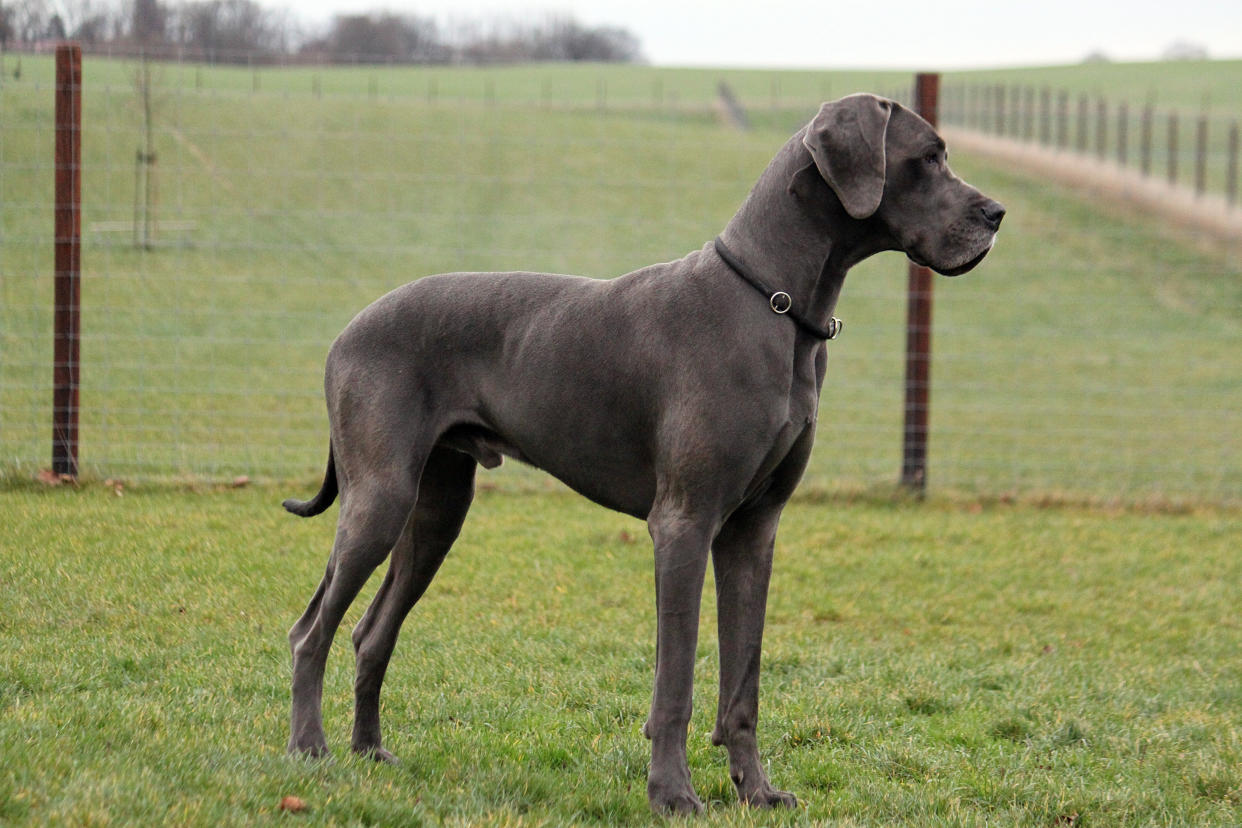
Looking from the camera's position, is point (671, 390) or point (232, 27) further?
point (232, 27)

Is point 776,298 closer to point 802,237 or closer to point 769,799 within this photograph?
point 802,237

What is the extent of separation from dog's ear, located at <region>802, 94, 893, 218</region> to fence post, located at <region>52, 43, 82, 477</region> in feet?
22.4

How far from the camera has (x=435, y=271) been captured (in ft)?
69.8

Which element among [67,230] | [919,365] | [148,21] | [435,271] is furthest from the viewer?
[435,271]

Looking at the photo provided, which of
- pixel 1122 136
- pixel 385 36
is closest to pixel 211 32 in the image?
pixel 385 36

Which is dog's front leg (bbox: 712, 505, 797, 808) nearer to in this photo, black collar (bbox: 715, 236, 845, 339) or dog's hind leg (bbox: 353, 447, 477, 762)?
black collar (bbox: 715, 236, 845, 339)

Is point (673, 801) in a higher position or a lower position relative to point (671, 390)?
lower

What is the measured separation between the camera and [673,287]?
415 cm

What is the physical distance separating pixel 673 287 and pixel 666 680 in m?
1.22

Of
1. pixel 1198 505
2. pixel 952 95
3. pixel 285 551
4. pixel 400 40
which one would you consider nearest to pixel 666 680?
pixel 285 551

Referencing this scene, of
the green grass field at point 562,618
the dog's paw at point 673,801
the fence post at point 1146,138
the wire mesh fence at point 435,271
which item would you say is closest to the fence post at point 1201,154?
the fence post at point 1146,138

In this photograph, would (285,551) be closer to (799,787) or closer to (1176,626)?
(799,787)

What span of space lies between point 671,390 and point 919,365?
6522 mm

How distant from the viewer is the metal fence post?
993 centimetres
